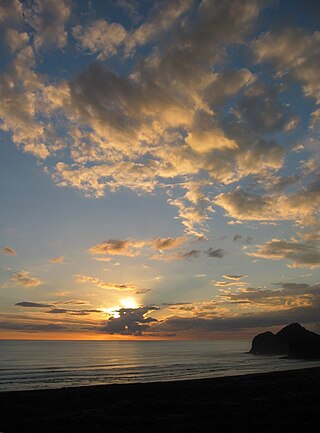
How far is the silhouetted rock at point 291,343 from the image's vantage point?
4291 inches

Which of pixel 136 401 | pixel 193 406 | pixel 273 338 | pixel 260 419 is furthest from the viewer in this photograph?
pixel 273 338

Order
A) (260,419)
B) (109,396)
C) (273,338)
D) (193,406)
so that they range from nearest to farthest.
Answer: (260,419)
(193,406)
(109,396)
(273,338)

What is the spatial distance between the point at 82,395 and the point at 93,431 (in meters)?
14.2

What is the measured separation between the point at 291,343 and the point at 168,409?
341 feet

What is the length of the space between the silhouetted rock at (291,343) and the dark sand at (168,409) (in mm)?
80680

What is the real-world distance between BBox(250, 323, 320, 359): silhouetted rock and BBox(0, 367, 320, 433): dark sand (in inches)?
3176

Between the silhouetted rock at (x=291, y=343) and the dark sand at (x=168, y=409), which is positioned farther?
the silhouetted rock at (x=291, y=343)

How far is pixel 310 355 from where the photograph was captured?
350 ft

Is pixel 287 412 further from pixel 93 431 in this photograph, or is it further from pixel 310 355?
pixel 310 355

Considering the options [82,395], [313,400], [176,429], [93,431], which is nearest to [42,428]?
[93,431]

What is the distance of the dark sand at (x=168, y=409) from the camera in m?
20.6

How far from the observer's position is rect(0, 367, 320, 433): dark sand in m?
20.6

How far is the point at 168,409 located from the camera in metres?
26.1

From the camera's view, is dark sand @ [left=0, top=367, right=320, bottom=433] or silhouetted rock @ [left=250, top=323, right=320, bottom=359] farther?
silhouetted rock @ [left=250, top=323, right=320, bottom=359]
